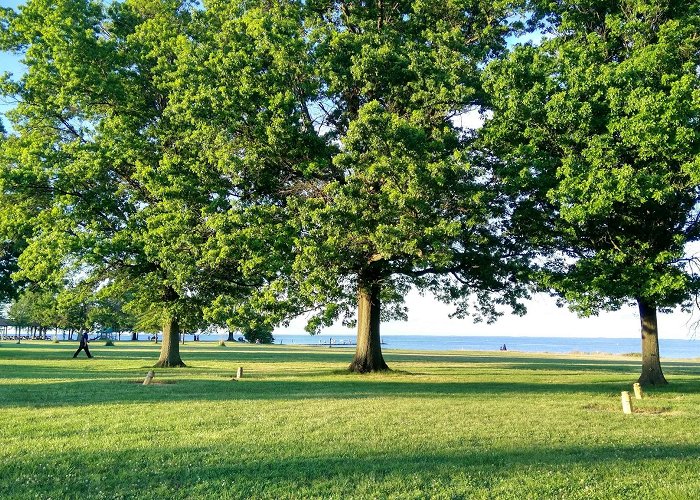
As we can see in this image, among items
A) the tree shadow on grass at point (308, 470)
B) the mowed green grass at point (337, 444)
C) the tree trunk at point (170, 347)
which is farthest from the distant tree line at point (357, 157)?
the tree shadow on grass at point (308, 470)

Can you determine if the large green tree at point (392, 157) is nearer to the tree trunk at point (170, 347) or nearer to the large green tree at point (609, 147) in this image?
Result: the large green tree at point (609, 147)

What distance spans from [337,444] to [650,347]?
52.5 ft

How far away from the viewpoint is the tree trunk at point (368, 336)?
2462cm

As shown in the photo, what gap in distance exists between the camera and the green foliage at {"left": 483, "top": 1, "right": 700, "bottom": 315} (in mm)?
16234

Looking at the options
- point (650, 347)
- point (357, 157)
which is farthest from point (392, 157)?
Answer: point (650, 347)

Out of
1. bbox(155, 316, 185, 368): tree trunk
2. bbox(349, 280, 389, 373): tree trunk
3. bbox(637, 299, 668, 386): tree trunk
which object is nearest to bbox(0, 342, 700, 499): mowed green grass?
bbox(637, 299, 668, 386): tree trunk

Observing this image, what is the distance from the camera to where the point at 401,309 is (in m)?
30.2

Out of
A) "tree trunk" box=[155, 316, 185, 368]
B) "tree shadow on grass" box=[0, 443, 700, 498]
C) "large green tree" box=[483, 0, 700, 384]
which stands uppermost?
"large green tree" box=[483, 0, 700, 384]

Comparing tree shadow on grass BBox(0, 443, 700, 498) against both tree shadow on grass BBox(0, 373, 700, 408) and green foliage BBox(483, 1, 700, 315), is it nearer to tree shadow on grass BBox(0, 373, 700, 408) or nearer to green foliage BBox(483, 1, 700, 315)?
tree shadow on grass BBox(0, 373, 700, 408)

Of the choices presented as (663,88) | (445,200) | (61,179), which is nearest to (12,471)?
(445,200)

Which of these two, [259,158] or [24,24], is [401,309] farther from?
[24,24]

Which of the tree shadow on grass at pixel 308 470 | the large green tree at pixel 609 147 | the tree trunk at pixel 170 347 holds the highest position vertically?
the large green tree at pixel 609 147

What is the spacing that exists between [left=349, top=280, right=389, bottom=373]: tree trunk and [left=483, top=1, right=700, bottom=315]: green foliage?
708cm

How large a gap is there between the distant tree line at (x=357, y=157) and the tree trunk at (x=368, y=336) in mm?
90
